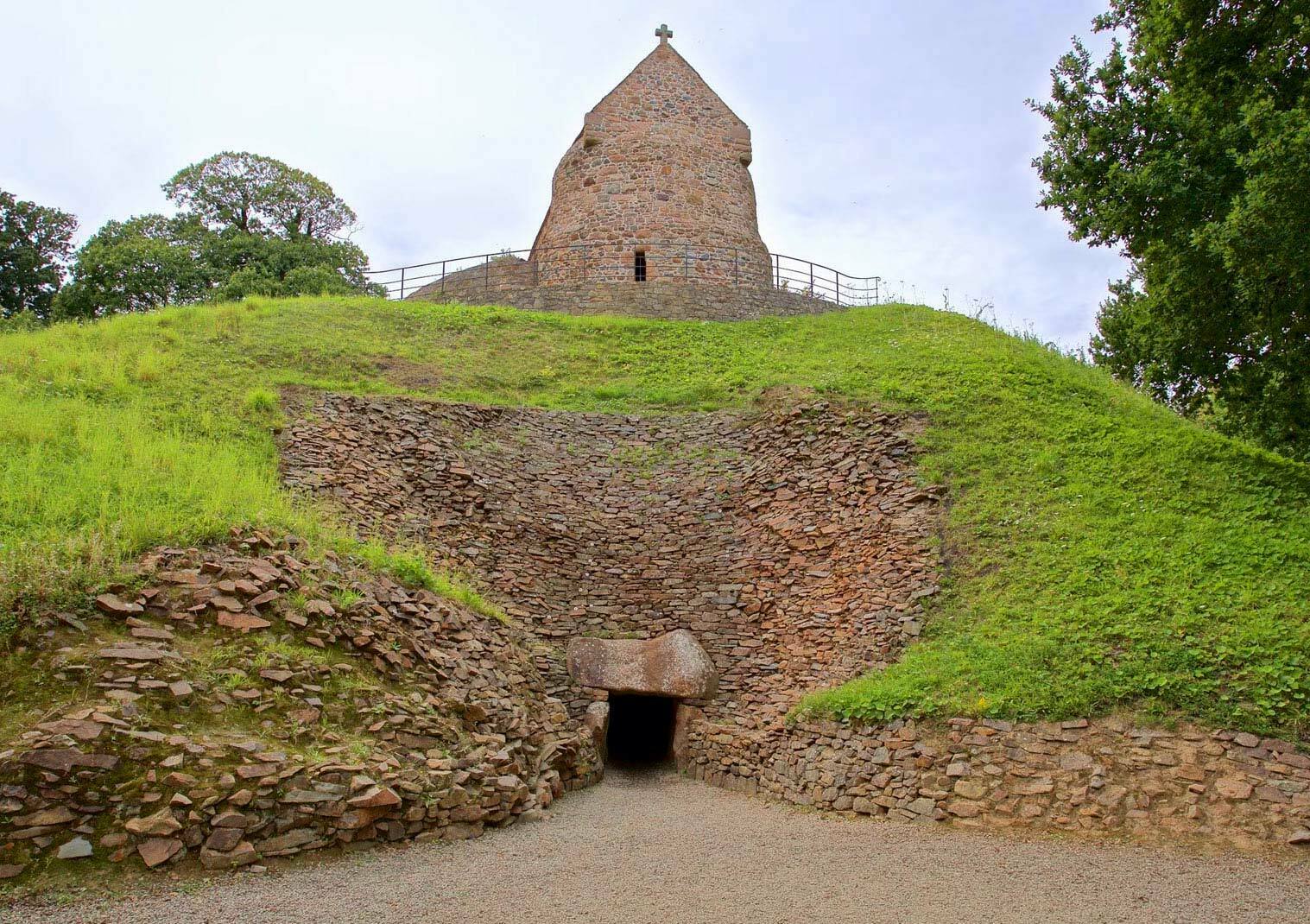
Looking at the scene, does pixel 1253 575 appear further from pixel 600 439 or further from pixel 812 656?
pixel 600 439

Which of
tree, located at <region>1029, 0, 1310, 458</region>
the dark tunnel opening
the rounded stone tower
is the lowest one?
the dark tunnel opening

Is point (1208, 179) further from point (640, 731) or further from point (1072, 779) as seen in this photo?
point (640, 731)

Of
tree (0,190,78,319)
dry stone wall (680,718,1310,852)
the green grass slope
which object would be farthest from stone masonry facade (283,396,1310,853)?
tree (0,190,78,319)

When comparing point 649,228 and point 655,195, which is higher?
point 655,195

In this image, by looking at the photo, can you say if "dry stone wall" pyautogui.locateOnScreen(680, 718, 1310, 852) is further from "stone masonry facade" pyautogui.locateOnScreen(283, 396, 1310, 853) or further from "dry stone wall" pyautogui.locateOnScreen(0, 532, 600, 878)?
"dry stone wall" pyautogui.locateOnScreen(0, 532, 600, 878)

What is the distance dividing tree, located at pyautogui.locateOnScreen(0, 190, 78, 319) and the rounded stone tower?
18.6 m

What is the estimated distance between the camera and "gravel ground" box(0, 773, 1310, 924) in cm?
675

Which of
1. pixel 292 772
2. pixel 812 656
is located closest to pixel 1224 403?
pixel 812 656

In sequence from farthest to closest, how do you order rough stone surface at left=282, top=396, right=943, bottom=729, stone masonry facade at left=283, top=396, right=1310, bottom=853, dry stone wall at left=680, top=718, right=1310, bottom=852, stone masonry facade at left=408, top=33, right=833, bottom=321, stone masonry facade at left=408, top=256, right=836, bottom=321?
stone masonry facade at left=408, top=33, right=833, bottom=321
stone masonry facade at left=408, top=256, right=836, bottom=321
rough stone surface at left=282, top=396, right=943, bottom=729
stone masonry facade at left=283, top=396, right=1310, bottom=853
dry stone wall at left=680, top=718, right=1310, bottom=852

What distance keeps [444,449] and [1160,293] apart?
38.7ft

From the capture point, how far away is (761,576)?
14461 millimetres

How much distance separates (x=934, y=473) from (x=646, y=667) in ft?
17.6

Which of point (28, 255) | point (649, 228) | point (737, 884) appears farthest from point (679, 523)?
point (28, 255)

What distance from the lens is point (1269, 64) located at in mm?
12617
